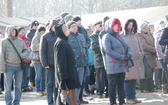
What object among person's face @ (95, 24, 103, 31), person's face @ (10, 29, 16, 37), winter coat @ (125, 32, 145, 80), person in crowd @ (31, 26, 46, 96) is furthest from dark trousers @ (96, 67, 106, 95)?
person's face @ (10, 29, 16, 37)

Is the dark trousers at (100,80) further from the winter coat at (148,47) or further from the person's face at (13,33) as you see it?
the person's face at (13,33)

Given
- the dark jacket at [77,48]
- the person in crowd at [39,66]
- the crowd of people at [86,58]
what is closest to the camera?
the crowd of people at [86,58]

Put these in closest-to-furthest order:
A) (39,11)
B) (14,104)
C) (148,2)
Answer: (14,104), (148,2), (39,11)

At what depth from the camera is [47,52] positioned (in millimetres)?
9992

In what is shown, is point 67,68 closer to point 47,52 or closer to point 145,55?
point 47,52

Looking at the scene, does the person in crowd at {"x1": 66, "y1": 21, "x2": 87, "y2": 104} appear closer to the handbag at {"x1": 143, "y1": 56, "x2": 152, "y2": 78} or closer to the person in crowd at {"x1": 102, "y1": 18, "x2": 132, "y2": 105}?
the person in crowd at {"x1": 102, "y1": 18, "x2": 132, "y2": 105}

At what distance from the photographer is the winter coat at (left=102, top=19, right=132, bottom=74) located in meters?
9.48

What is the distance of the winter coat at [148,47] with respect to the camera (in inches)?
457

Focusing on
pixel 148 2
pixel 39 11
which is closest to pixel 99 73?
pixel 148 2

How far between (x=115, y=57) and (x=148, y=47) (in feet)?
7.93

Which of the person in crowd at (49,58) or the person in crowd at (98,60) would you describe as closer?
the person in crowd at (49,58)

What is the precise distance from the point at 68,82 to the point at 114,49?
1.88 meters

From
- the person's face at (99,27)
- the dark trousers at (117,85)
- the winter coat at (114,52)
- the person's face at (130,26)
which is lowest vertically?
the dark trousers at (117,85)

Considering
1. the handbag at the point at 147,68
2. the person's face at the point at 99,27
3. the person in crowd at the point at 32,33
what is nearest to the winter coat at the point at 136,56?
the handbag at the point at 147,68
